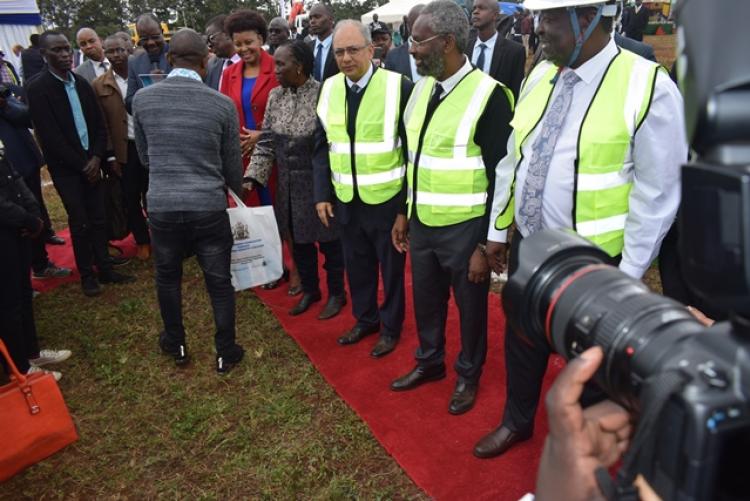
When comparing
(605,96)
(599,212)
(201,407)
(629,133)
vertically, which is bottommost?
(201,407)

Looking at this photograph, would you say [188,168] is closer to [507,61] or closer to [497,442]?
[497,442]

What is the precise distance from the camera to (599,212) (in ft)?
6.24

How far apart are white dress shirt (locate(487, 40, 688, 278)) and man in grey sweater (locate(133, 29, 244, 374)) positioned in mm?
1674

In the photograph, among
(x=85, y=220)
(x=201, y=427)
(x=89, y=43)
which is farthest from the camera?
(x=89, y=43)

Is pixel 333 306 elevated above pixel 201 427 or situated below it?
above

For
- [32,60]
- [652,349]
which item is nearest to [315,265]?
[652,349]

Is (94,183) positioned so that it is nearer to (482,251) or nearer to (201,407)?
(201,407)

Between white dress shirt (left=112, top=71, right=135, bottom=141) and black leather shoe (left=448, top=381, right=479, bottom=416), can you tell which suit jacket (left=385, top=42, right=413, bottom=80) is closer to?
white dress shirt (left=112, top=71, right=135, bottom=141)

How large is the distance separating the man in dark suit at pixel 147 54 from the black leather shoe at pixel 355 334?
271 cm

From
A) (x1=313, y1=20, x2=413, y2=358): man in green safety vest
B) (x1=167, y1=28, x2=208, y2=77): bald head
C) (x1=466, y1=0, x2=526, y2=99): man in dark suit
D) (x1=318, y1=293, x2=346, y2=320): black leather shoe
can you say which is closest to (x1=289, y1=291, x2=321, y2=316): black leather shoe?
(x1=318, y1=293, x2=346, y2=320): black leather shoe

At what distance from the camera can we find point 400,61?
18.2ft

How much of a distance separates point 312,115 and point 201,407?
1.87 metres

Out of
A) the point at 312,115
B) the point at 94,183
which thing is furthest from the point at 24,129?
the point at 312,115

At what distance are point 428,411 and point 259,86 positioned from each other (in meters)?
2.51
